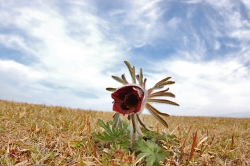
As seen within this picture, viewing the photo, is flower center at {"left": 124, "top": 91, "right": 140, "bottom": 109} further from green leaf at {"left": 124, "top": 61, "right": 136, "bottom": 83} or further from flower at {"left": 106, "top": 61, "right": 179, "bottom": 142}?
green leaf at {"left": 124, "top": 61, "right": 136, "bottom": 83}

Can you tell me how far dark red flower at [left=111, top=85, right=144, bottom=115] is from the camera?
252 centimetres

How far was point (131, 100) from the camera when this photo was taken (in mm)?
2562

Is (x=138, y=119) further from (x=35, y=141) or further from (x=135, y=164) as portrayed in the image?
(x=35, y=141)

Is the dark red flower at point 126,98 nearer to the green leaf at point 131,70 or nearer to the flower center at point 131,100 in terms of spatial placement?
the flower center at point 131,100

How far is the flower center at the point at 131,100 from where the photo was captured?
99.9 inches

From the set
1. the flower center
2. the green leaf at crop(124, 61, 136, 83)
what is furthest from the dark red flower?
the green leaf at crop(124, 61, 136, 83)

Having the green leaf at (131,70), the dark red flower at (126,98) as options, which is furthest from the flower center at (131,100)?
the green leaf at (131,70)

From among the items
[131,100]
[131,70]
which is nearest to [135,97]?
[131,100]

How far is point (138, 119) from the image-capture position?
270 centimetres

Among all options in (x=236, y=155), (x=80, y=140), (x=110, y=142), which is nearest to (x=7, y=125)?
(x=80, y=140)

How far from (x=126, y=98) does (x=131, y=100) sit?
0.05 meters

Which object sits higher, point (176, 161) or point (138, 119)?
point (138, 119)

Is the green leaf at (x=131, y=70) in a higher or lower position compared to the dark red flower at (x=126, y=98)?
higher

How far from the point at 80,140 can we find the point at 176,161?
1.20 metres
